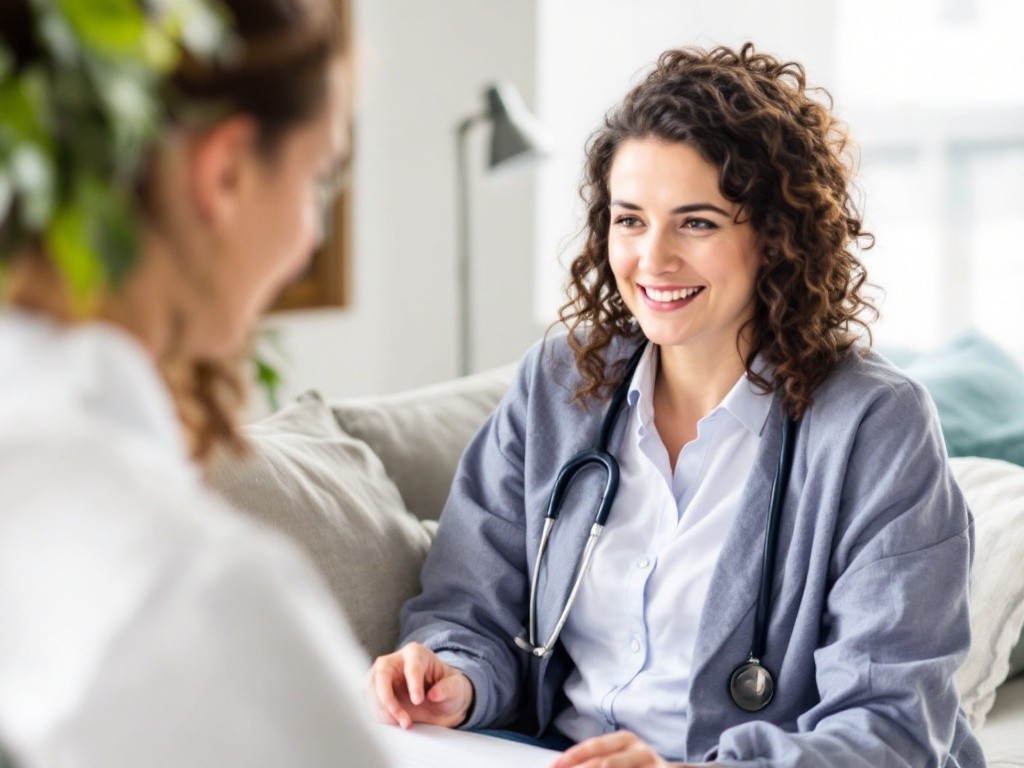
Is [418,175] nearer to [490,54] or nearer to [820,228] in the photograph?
[490,54]

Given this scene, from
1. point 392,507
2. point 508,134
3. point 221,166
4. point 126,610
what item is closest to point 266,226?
point 221,166

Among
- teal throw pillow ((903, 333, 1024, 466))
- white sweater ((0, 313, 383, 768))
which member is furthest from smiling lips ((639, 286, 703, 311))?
white sweater ((0, 313, 383, 768))

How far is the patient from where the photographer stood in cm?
68

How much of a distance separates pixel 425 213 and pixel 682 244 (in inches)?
92.0

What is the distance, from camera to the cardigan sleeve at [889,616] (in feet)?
4.83

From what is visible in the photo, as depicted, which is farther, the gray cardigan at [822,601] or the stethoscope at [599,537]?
the stethoscope at [599,537]

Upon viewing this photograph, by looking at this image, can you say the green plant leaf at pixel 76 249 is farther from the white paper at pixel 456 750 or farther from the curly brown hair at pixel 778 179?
the curly brown hair at pixel 778 179

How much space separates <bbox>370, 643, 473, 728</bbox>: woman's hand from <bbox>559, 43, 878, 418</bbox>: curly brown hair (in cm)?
55

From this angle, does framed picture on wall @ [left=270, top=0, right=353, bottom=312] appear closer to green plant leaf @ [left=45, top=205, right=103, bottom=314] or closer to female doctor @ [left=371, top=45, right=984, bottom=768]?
female doctor @ [left=371, top=45, right=984, bottom=768]

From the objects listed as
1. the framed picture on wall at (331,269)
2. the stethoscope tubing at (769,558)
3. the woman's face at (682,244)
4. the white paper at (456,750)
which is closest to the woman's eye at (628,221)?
the woman's face at (682,244)

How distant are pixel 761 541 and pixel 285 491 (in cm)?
67

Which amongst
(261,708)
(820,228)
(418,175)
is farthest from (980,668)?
(418,175)

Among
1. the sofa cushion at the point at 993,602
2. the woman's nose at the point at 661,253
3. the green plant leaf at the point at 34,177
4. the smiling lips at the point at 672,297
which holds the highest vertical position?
the green plant leaf at the point at 34,177

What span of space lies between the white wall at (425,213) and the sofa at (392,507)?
1557 mm
